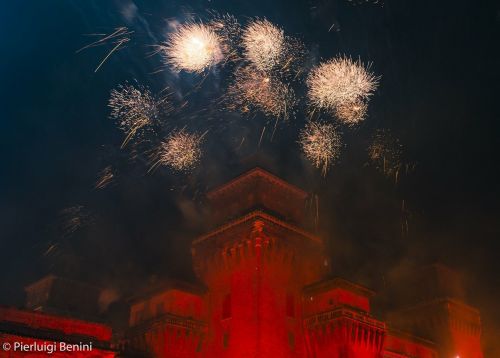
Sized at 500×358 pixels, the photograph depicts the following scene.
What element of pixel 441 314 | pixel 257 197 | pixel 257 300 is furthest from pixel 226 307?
pixel 441 314

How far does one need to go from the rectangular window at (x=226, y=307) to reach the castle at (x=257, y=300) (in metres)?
0.08

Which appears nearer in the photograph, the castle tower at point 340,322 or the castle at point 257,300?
the castle tower at point 340,322

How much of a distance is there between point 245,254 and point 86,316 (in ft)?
99.1

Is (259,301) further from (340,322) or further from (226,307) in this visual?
(340,322)

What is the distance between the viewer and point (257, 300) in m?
37.7

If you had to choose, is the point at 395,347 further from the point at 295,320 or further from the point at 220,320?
the point at 220,320

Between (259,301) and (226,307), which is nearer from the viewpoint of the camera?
(259,301)

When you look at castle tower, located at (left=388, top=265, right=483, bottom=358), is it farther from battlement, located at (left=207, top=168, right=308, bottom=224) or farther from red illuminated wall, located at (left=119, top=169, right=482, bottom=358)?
battlement, located at (left=207, top=168, right=308, bottom=224)

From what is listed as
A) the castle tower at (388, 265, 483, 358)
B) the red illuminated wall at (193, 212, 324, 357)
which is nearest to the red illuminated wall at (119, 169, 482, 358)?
the red illuminated wall at (193, 212, 324, 357)

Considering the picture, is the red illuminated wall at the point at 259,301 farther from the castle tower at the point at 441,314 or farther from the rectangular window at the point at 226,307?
the castle tower at the point at 441,314

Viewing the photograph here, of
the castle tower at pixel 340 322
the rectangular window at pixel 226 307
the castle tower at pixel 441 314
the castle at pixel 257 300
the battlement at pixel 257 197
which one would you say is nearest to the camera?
the castle tower at pixel 340 322

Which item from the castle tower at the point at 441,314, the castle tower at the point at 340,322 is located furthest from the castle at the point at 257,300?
the castle tower at the point at 441,314

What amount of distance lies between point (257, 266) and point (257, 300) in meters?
2.81

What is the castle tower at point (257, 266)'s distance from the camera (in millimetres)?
37750
